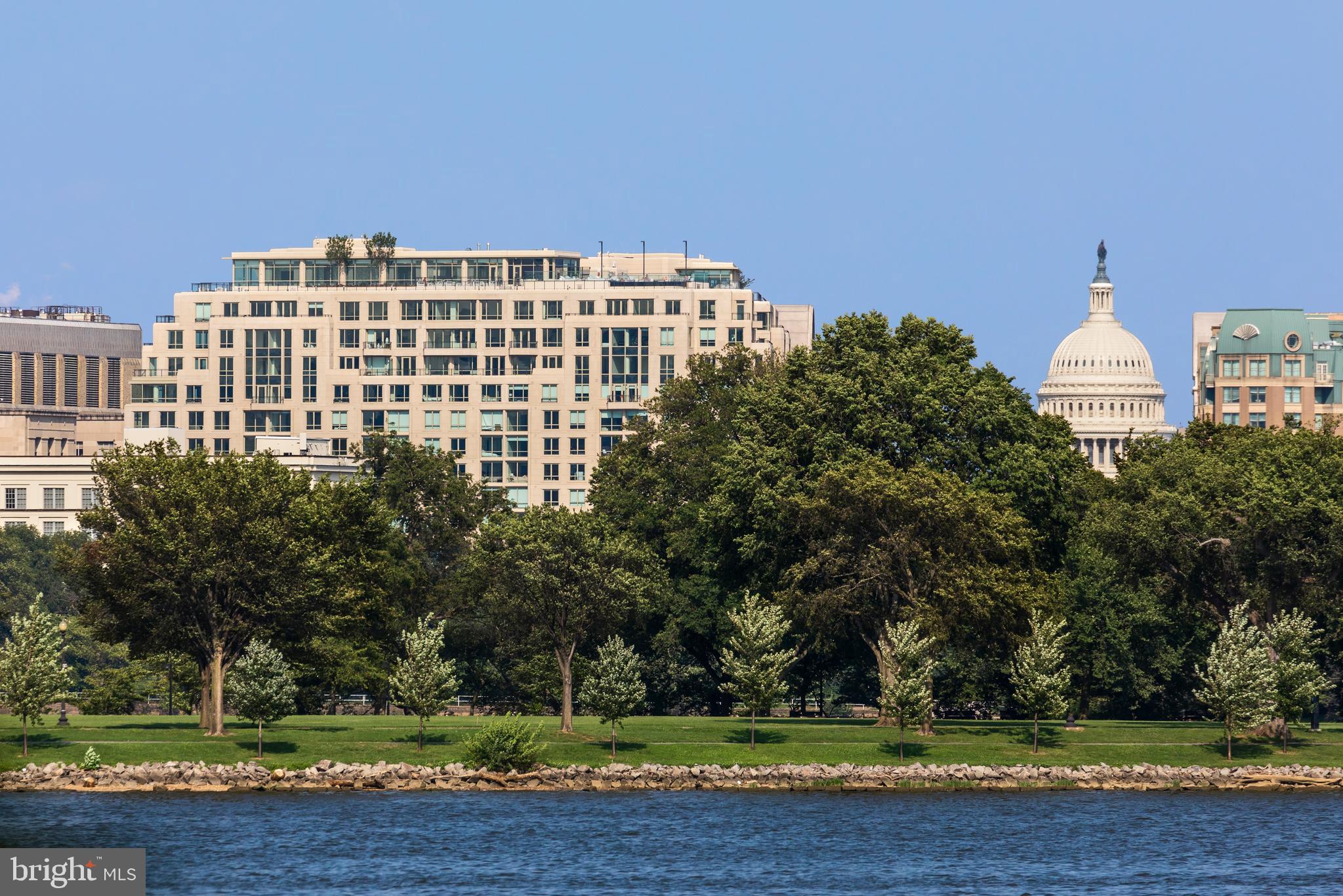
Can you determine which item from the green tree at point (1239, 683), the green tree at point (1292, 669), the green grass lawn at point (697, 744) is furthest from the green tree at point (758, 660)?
the green tree at point (1292, 669)

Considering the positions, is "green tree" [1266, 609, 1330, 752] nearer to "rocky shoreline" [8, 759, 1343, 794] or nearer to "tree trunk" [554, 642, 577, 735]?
"rocky shoreline" [8, 759, 1343, 794]

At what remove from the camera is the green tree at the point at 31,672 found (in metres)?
94.8

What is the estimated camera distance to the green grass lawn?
9412 cm

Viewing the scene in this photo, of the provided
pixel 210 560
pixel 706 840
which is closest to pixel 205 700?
pixel 210 560

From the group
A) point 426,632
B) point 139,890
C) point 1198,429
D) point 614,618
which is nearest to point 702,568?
point 614,618

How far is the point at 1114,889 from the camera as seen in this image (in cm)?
6862

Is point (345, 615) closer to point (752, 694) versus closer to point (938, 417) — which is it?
point (752, 694)

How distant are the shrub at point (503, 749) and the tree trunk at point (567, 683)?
305 inches

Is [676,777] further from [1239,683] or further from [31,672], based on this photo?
[31,672]

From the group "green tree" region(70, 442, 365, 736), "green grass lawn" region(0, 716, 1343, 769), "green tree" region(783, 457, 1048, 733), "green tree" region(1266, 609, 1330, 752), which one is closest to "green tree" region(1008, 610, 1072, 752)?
"green tree" region(783, 457, 1048, 733)

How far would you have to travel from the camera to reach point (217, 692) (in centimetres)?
9881

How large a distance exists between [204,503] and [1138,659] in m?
51.8

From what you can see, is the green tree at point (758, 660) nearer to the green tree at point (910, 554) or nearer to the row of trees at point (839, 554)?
the row of trees at point (839, 554)

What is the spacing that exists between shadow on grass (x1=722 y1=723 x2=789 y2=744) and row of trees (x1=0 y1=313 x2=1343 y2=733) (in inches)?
95.9
